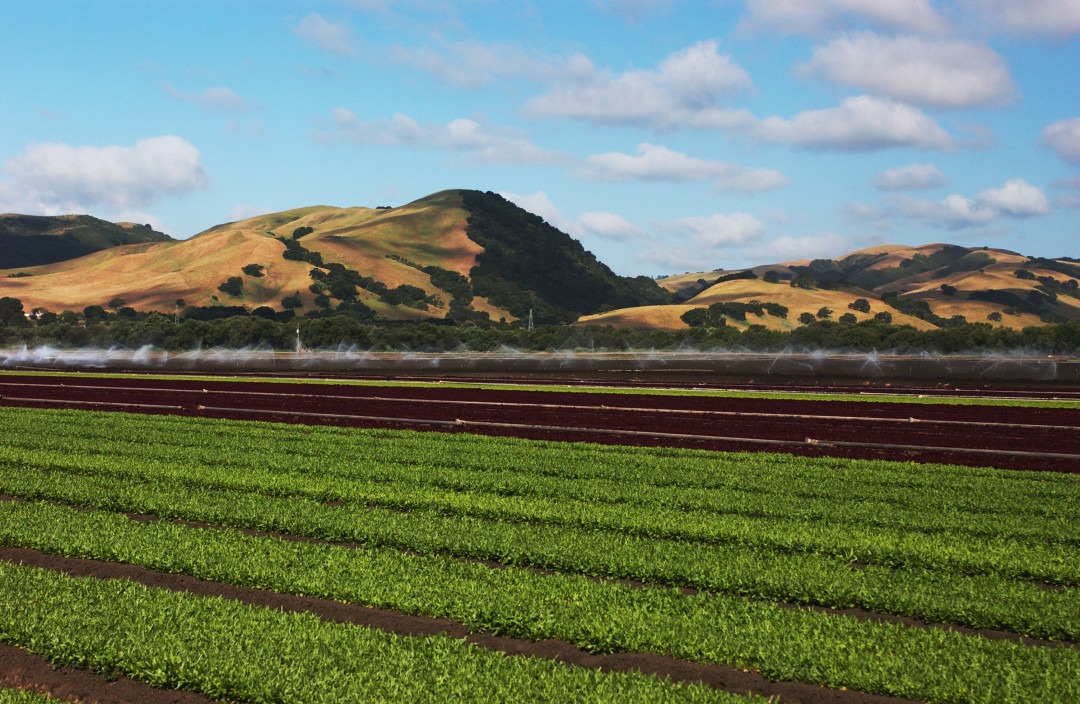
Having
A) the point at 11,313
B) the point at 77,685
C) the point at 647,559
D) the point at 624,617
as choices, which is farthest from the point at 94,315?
the point at 624,617

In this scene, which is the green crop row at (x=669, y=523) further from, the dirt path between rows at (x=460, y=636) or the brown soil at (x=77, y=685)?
the brown soil at (x=77, y=685)

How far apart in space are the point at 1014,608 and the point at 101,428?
26513 mm

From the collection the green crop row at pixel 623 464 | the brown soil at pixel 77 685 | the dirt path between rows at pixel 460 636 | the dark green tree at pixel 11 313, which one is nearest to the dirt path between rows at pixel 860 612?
the dirt path between rows at pixel 460 636

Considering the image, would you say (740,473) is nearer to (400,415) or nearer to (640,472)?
(640,472)

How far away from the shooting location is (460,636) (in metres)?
10.5

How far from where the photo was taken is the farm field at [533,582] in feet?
30.2

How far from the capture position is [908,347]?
132000mm

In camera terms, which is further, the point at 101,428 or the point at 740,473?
the point at 101,428

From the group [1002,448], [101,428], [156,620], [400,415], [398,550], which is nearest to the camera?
[156,620]

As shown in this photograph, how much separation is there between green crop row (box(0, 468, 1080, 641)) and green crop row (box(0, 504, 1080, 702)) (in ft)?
2.28

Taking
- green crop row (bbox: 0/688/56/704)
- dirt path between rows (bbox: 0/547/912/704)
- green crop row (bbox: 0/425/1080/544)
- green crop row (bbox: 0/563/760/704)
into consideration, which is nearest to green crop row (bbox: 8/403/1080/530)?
green crop row (bbox: 0/425/1080/544)

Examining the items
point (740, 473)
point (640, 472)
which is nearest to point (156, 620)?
point (640, 472)

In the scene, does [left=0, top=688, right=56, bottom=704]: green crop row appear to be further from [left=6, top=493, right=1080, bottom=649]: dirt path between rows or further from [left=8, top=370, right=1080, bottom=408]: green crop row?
[left=8, top=370, right=1080, bottom=408]: green crop row

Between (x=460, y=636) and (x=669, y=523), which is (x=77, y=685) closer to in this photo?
(x=460, y=636)
